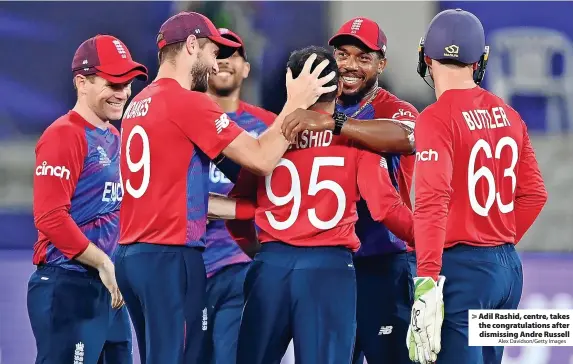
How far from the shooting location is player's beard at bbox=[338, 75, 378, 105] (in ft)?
16.7

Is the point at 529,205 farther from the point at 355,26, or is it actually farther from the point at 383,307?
the point at 355,26

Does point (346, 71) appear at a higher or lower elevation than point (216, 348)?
higher

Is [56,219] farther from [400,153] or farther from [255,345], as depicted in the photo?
[400,153]

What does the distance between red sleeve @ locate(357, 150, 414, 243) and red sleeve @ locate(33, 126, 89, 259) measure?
1517 millimetres

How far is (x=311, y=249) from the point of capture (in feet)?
14.3

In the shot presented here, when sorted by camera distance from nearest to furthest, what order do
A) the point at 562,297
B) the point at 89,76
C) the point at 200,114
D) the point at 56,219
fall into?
1. the point at 200,114
2. the point at 56,219
3. the point at 89,76
4. the point at 562,297

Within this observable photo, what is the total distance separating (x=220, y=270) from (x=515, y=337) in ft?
6.54

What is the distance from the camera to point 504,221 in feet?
13.8

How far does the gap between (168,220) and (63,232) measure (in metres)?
0.86

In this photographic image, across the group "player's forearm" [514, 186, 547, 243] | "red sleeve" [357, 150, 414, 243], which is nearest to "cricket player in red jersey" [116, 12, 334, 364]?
"red sleeve" [357, 150, 414, 243]

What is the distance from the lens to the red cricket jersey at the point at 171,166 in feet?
14.4

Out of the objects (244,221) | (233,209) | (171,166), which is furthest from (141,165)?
(244,221)

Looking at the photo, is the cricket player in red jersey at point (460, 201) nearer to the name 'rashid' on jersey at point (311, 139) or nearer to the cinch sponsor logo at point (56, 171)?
the name 'rashid' on jersey at point (311, 139)

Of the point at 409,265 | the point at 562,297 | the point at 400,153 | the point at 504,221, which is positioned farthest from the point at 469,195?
the point at 562,297
